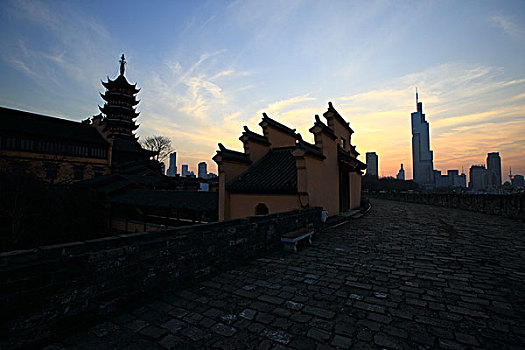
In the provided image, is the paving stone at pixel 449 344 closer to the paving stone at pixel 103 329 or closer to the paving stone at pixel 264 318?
the paving stone at pixel 264 318

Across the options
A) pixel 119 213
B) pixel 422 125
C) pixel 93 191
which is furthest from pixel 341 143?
pixel 422 125

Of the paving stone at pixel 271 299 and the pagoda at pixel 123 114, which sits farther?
the pagoda at pixel 123 114

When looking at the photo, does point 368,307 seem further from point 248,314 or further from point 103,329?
point 103,329

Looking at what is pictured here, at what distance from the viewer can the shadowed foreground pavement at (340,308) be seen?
2903 mm

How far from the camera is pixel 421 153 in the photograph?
184m

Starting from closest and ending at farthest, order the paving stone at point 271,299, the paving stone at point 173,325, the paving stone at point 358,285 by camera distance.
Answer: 1. the paving stone at point 173,325
2. the paving stone at point 271,299
3. the paving stone at point 358,285

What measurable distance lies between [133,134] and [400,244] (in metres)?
52.0

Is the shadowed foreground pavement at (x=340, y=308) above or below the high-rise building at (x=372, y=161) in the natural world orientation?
below

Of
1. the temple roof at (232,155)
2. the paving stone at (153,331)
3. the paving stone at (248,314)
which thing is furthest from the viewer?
the temple roof at (232,155)

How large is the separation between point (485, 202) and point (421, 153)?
20019 centimetres

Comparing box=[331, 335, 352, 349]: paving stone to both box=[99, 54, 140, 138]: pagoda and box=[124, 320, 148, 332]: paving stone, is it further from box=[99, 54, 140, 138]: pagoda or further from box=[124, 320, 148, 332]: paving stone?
box=[99, 54, 140, 138]: pagoda

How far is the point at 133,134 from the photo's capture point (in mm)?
48062

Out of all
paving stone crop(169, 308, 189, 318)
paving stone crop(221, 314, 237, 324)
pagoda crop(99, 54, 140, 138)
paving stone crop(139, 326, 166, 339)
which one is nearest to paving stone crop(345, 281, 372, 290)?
paving stone crop(221, 314, 237, 324)

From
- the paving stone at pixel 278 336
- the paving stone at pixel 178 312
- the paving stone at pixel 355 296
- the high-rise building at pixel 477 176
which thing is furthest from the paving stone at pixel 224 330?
the high-rise building at pixel 477 176
